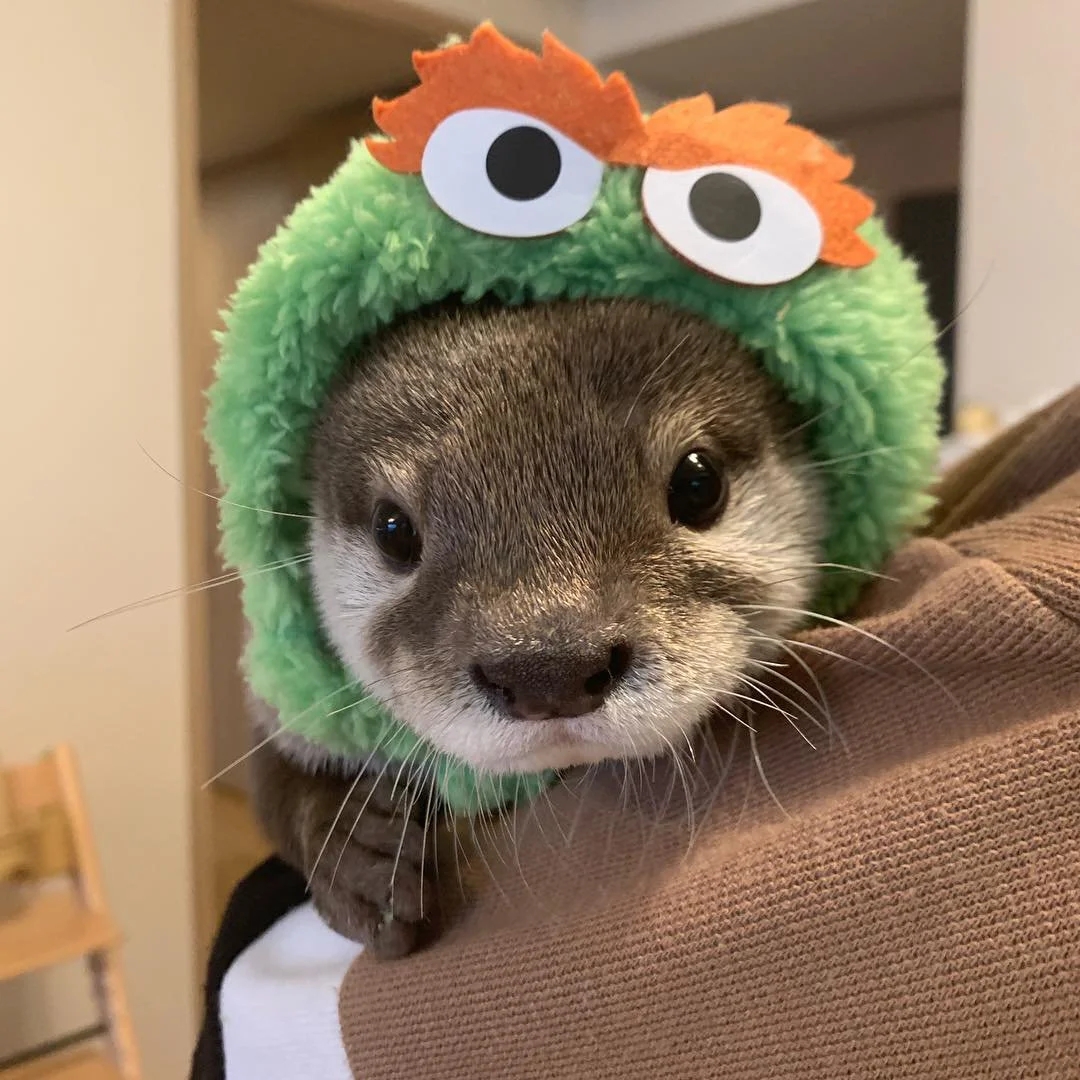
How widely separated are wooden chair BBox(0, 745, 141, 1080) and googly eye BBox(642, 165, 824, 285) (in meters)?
1.40

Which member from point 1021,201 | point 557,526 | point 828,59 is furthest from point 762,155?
point 828,59

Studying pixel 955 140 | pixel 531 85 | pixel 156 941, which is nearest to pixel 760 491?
pixel 531 85

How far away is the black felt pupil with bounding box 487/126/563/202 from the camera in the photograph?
0.59 meters

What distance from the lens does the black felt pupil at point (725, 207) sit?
0.60 meters

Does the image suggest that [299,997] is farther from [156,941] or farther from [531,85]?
[156,941]

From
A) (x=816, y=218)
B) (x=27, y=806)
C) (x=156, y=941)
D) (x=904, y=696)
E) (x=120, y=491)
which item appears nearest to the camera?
(x=904, y=696)

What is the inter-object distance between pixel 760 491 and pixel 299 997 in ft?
1.42

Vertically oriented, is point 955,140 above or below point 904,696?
above

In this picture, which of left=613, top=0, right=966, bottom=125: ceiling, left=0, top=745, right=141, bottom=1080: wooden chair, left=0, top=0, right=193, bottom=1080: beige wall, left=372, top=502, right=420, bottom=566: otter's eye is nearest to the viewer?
left=372, top=502, right=420, bottom=566: otter's eye

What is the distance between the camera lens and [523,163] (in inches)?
23.1

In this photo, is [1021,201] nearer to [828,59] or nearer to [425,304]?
[828,59]

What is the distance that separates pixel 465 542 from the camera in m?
0.60

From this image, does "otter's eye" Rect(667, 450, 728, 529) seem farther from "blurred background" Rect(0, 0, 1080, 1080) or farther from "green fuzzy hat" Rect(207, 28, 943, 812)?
"blurred background" Rect(0, 0, 1080, 1080)

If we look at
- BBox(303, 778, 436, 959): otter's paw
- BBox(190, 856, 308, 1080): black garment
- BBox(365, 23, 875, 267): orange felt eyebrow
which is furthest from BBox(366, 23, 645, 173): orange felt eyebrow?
BBox(190, 856, 308, 1080): black garment
